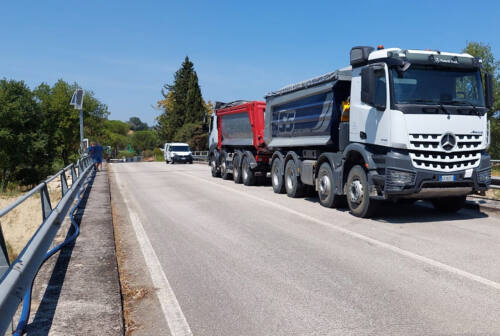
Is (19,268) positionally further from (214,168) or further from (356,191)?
(214,168)

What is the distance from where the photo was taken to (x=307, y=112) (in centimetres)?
1227

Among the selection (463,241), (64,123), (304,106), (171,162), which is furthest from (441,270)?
(64,123)

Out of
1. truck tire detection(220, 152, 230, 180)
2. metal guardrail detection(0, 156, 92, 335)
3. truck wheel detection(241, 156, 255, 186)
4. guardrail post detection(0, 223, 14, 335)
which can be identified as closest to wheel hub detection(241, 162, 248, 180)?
truck wheel detection(241, 156, 255, 186)

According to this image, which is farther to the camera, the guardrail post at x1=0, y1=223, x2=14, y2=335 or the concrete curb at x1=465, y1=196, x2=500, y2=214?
the concrete curb at x1=465, y1=196, x2=500, y2=214

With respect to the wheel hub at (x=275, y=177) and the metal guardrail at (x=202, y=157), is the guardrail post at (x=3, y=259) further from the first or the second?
the metal guardrail at (x=202, y=157)

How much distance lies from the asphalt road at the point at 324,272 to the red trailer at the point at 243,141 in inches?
253

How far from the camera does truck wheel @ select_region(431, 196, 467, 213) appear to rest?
1005 centimetres

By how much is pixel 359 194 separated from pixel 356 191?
116 millimetres

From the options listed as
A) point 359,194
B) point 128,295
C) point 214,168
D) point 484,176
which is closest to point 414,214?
point 359,194

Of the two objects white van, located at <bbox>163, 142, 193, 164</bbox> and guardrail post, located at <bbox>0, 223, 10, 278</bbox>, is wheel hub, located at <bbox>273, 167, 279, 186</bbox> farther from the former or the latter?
white van, located at <bbox>163, 142, 193, 164</bbox>

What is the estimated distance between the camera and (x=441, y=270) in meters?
5.60

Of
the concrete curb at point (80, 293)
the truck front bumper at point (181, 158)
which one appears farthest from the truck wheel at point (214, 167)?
the truck front bumper at point (181, 158)

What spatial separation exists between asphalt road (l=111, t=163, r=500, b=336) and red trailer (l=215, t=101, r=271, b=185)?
253 inches

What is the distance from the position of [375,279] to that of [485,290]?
1.10 m
